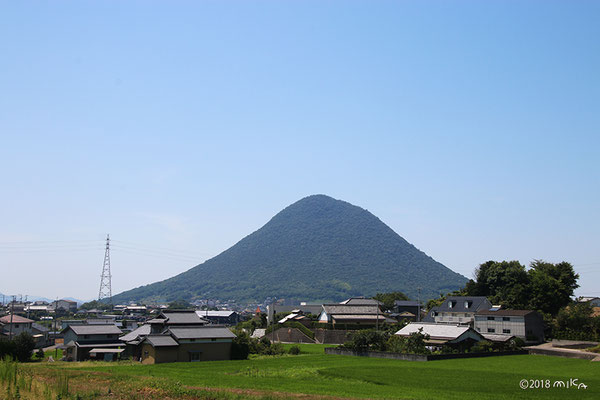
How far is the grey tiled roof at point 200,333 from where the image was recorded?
4678cm

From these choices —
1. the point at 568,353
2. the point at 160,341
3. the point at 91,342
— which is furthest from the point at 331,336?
the point at 568,353

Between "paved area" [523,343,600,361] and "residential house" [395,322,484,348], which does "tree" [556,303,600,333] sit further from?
"residential house" [395,322,484,348]

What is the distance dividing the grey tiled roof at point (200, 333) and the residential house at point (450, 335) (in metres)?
17.8

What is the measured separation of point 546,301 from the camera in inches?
2544

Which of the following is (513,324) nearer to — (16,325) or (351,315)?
(351,315)

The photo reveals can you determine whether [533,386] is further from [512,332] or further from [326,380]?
[512,332]

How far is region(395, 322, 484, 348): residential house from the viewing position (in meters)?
48.3

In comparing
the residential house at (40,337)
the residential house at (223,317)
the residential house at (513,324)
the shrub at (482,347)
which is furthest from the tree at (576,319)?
the residential house at (223,317)

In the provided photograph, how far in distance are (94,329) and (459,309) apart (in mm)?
48443

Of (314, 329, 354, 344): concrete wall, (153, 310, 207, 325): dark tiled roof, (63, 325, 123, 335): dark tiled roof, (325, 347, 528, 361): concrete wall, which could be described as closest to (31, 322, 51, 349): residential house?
(63, 325, 123, 335): dark tiled roof

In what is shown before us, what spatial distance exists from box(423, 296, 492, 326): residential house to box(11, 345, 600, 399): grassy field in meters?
26.5

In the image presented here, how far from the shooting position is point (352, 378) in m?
33.2

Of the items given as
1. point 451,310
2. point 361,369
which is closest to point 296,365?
point 361,369

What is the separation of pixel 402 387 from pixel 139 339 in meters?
29.2
